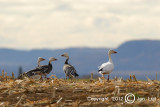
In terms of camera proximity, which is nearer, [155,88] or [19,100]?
[19,100]

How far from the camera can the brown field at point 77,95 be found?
960cm

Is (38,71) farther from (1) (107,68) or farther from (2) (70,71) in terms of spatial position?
(1) (107,68)

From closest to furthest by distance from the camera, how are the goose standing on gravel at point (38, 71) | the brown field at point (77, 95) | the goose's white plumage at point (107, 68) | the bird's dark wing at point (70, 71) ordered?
the brown field at point (77, 95), the goose's white plumage at point (107, 68), the goose standing on gravel at point (38, 71), the bird's dark wing at point (70, 71)

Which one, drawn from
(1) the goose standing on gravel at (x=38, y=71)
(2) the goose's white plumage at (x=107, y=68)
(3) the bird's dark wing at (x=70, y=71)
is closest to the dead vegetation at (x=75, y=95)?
(2) the goose's white plumage at (x=107, y=68)

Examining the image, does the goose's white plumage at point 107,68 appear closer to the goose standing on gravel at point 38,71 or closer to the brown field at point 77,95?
the goose standing on gravel at point 38,71

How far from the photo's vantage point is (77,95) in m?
10.5

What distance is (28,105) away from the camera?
9758 mm

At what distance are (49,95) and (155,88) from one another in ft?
10.8

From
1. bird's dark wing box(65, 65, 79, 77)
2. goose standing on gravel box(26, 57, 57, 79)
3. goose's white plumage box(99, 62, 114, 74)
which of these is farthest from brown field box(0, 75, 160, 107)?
bird's dark wing box(65, 65, 79, 77)

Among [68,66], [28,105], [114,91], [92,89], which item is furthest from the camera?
[68,66]

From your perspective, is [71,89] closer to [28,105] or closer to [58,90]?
[58,90]

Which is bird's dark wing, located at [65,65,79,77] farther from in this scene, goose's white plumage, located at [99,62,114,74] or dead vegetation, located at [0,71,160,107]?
dead vegetation, located at [0,71,160,107]

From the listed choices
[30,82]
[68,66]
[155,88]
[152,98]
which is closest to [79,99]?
[152,98]

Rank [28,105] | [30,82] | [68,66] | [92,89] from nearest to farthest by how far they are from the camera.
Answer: [28,105], [92,89], [30,82], [68,66]
